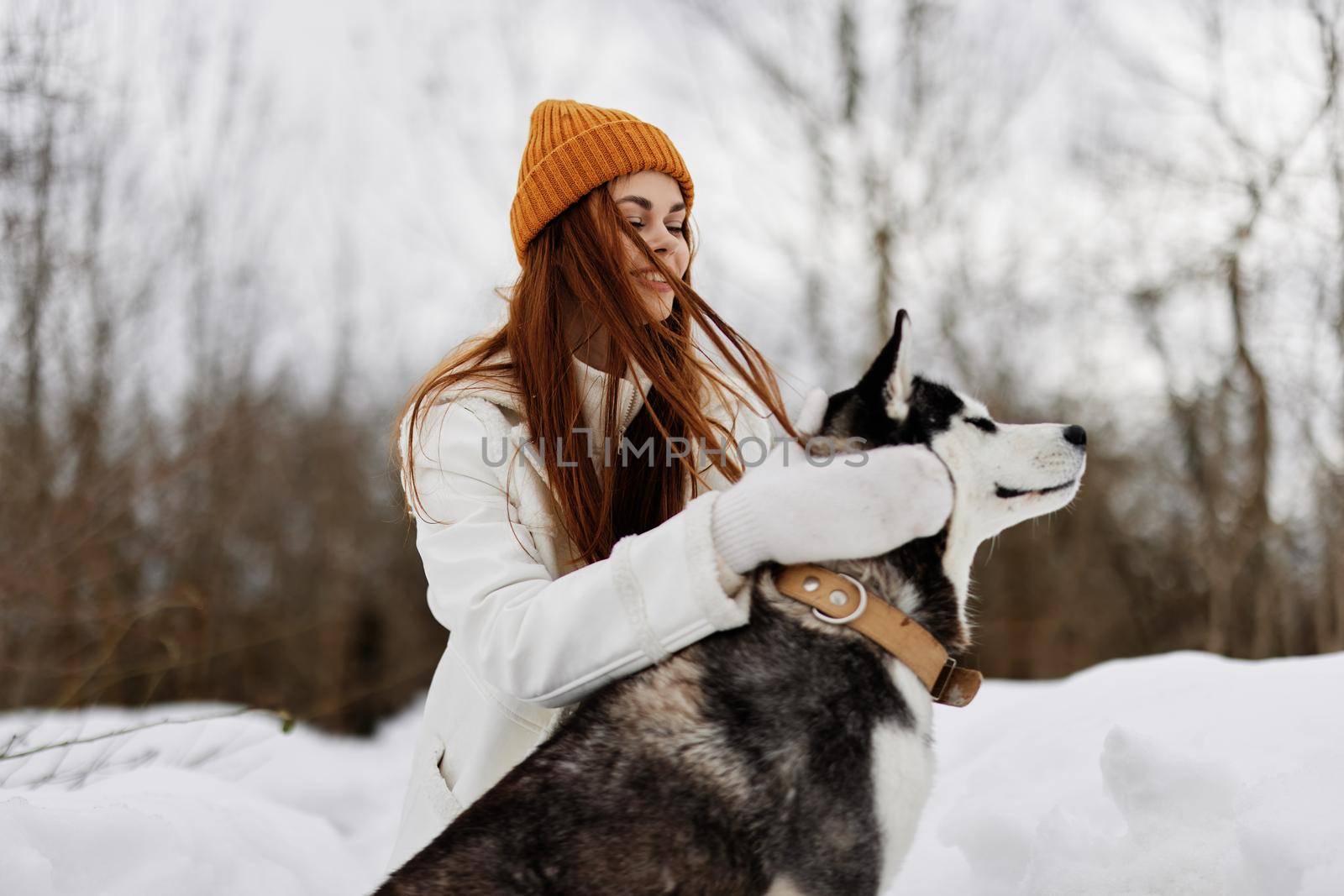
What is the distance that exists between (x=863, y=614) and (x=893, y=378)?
→ 0.53m

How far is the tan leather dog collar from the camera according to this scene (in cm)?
183

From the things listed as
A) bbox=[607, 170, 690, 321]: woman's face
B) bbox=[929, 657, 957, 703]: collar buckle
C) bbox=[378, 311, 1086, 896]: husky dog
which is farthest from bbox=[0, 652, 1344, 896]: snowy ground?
bbox=[607, 170, 690, 321]: woman's face

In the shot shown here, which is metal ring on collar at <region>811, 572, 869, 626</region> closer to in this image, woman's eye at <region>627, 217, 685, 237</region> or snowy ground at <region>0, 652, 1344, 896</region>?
snowy ground at <region>0, 652, 1344, 896</region>

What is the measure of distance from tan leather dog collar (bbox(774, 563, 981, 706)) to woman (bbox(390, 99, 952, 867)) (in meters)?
0.06

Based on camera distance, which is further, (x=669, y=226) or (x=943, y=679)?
(x=669, y=226)

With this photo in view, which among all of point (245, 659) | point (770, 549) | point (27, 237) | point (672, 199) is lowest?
point (245, 659)

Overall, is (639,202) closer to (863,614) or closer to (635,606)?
(635,606)

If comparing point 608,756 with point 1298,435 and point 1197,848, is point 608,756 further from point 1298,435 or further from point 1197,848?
point 1298,435

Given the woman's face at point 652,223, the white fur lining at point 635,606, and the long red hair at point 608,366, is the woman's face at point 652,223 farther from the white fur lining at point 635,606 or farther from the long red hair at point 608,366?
the white fur lining at point 635,606

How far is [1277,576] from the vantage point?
328 inches

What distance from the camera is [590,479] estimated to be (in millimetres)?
2461

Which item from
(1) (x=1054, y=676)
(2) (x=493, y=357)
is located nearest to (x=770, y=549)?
(2) (x=493, y=357)

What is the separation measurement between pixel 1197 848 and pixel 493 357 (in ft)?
6.92

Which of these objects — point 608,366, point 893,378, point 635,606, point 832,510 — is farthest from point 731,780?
point 608,366
